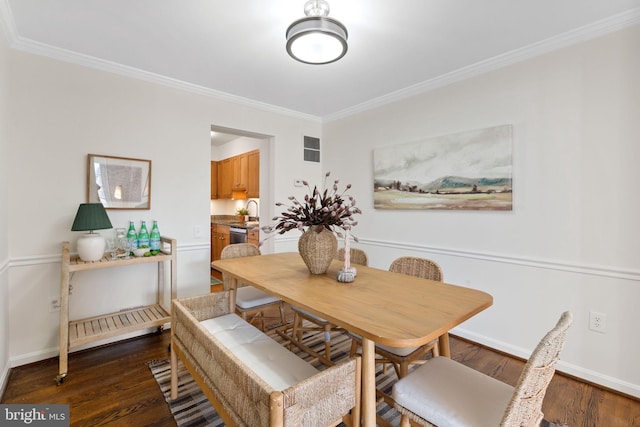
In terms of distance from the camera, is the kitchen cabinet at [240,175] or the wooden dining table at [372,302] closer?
the wooden dining table at [372,302]

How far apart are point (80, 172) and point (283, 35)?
1968mm

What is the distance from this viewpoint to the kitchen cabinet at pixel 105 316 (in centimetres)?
203

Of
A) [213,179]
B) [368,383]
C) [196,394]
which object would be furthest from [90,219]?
[213,179]

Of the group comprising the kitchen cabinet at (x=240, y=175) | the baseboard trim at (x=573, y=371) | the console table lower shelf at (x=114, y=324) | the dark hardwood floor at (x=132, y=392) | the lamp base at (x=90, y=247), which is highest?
the kitchen cabinet at (x=240, y=175)

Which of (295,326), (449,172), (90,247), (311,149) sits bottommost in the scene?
(295,326)

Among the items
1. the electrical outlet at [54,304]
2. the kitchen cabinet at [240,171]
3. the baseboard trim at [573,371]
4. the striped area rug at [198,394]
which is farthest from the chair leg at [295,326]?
the kitchen cabinet at [240,171]

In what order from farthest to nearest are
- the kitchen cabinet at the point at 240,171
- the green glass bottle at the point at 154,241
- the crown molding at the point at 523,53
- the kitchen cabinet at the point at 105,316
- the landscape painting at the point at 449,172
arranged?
the kitchen cabinet at the point at 240,171
the green glass bottle at the point at 154,241
the landscape painting at the point at 449,172
the kitchen cabinet at the point at 105,316
the crown molding at the point at 523,53

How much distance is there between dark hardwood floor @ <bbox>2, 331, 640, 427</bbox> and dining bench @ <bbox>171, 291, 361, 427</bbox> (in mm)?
499

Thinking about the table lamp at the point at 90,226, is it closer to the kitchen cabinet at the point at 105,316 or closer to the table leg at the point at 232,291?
the kitchen cabinet at the point at 105,316

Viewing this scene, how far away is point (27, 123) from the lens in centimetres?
219

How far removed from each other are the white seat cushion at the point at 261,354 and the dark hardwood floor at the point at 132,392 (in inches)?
23.4

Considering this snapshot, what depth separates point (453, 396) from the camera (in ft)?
3.73

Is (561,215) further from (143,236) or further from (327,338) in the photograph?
(143,236)

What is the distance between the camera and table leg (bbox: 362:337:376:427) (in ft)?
3.83
